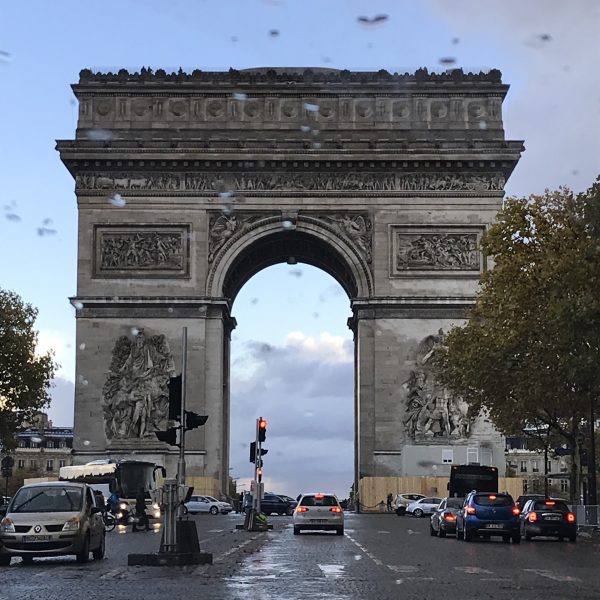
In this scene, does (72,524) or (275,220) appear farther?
(275,220)

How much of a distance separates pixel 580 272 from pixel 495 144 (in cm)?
2283

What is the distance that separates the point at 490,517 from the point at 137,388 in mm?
28966

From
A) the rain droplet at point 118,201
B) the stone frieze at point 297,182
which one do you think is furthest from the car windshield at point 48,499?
the stone frieze at point 297,182

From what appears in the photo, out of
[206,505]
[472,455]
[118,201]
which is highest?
[118,201]

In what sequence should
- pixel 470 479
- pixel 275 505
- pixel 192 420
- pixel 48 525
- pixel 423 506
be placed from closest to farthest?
pixel 192 420, pixel 48 525, pixel 470 479, pixel 423 506, pixel 275 505

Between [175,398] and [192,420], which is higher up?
[175,398]

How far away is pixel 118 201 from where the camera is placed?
63.5 meters

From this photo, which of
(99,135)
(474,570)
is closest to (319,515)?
(474,570)

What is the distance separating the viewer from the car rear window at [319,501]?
40906mm

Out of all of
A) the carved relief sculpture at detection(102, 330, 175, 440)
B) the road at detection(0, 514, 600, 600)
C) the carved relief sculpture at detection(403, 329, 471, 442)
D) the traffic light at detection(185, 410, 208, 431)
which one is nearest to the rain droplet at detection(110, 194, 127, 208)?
the carved relief sculpture at detection(102, 330, 175, 440)

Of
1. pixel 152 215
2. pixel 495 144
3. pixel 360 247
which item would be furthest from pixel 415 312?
pixel 152 215

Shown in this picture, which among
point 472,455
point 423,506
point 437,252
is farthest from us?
point 437,252

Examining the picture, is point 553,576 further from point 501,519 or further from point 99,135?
point 99,135

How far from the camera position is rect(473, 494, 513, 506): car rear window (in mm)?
36531
